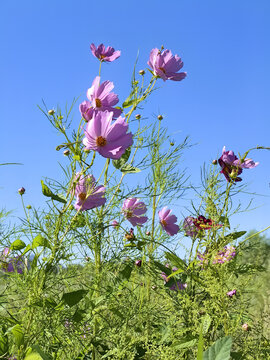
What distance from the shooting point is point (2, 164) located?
932mm

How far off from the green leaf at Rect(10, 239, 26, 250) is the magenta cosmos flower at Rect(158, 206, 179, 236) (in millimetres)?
487

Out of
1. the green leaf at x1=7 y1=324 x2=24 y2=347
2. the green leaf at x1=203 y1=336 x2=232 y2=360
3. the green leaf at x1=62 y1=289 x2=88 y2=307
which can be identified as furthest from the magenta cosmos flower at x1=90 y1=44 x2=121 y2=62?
the green leaf at x1=203 y1=336 x2=232 y2=360

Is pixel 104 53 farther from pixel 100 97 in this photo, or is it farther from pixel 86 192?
pixel 86 192

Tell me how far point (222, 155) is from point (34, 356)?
0.71 metres

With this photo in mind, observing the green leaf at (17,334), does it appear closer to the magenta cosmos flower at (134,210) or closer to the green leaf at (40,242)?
the green leaf at (40,242)

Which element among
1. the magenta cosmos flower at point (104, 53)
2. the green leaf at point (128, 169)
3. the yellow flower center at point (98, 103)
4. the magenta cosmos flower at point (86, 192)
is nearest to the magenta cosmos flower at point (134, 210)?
the green leaf at point (128, 169)

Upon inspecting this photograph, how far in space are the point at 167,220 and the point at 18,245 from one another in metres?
0.52

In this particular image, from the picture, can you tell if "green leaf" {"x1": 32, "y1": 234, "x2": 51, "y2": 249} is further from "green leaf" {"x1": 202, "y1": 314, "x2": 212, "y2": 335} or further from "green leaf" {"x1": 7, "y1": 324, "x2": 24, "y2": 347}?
"green leaf" {"x1": 202, "y1": 314, "x2": 212, "y2": 335}

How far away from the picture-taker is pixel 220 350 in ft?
2.54

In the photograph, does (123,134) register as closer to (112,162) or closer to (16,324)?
(112,162)

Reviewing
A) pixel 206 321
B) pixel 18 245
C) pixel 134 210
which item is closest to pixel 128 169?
pixel 134 210

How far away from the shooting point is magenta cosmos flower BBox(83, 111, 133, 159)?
42.0 inches

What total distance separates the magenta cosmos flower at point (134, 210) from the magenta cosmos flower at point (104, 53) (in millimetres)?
453

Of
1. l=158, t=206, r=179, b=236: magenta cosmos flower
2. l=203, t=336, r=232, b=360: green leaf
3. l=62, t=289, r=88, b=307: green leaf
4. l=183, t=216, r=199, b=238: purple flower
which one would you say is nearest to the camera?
l=203, t=336, r=232, b=360: green leaf
